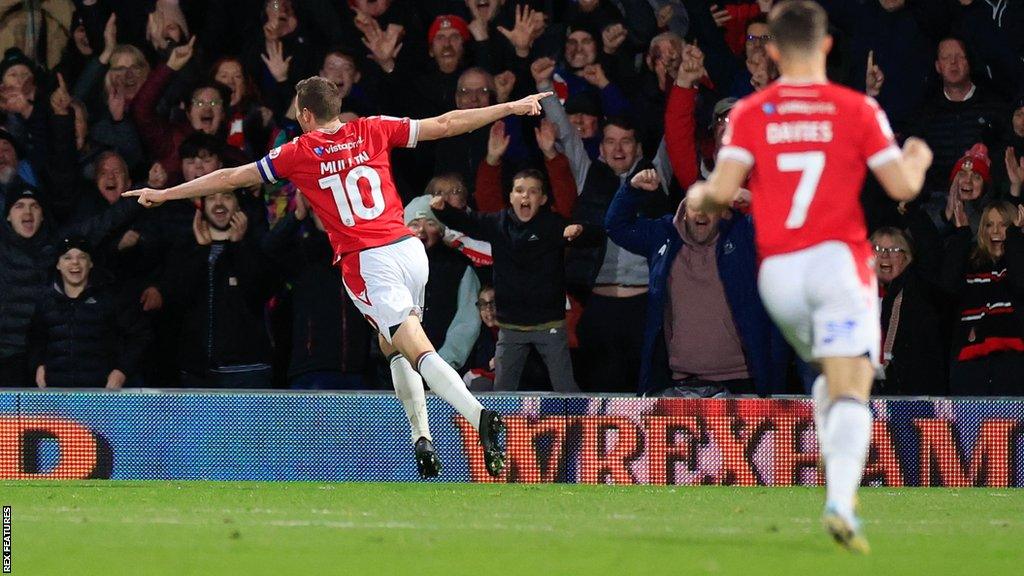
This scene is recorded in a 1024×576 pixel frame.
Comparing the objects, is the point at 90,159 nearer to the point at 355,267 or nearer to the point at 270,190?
the point at 270,190

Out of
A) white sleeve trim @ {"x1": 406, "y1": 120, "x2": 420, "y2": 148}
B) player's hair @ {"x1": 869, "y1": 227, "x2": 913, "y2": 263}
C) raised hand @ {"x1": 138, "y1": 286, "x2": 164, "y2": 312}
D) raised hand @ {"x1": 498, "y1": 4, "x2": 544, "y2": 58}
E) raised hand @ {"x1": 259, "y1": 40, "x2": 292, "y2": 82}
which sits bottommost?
raised hand @ {"x1": 138, "y1": 286, "x2": 164, "y2": 312}

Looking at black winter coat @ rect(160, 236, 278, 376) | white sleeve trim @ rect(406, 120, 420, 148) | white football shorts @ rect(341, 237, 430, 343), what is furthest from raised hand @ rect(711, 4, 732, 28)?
white football shorts @ rect(341, 237, 430, 343)

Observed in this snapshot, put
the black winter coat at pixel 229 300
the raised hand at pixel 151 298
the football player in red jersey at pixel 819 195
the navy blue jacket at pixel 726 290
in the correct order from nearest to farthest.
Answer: the football player in red jersey at pixel 819 195 → the navy blue jacket at pixel 726 290 → the black winter coat at pixel 229 300 → the raised hand at pixel 151 298

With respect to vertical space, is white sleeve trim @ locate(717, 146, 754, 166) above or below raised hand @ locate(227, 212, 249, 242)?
above

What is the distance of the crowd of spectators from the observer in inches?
473

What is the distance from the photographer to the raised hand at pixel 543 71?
1347cm

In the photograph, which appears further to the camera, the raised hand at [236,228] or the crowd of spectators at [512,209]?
the raised hand at [236,228]

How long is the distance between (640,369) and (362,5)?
436cm

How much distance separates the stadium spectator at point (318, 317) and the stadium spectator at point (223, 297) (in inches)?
8.0

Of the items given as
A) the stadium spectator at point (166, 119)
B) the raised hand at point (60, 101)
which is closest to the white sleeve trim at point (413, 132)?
the stadium spectator at point (166, 119)

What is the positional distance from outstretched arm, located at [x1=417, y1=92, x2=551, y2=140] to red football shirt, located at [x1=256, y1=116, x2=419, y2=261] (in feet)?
0.32

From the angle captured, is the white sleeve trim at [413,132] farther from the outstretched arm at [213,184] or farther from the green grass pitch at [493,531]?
the green grass pitch at [493,531]

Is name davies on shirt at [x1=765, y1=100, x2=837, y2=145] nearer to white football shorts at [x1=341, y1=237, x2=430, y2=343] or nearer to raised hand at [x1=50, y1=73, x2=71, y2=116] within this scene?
white football shorts at [x1=341, y1=237, x2=430, y2=343]

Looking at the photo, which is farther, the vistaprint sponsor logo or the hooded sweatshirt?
the hooded sweatshirt
